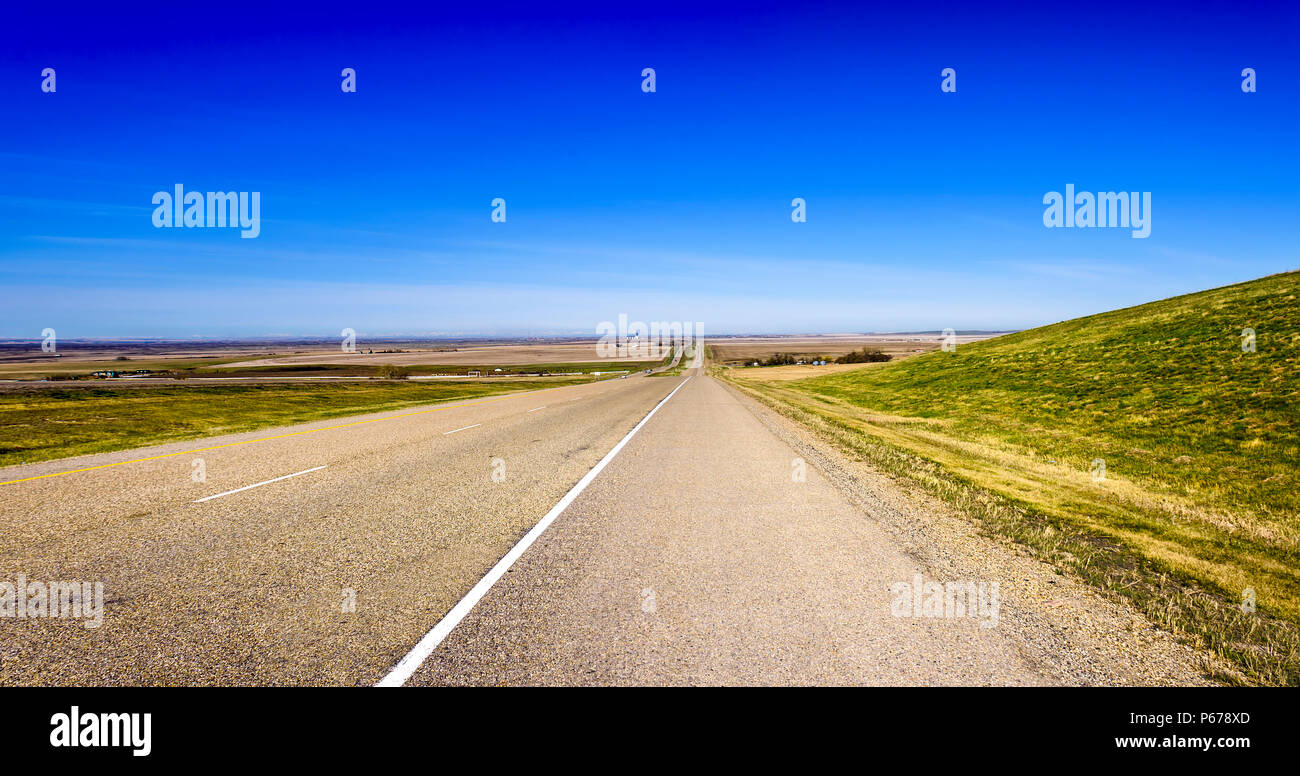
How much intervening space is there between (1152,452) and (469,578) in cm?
1429

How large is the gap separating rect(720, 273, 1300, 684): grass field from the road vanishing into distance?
1.81 m

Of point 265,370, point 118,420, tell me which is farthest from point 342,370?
point 118,420

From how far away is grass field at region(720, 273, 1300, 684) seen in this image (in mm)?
5461

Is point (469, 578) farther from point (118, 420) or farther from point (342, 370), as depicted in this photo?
point (342, 370)

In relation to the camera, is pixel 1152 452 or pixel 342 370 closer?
pixel 1152 452

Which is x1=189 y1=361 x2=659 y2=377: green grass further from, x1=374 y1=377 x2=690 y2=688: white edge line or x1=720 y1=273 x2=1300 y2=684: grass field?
x1=374 y1=377 x2=690 y2=688: white edge line

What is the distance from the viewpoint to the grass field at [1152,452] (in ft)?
17.9

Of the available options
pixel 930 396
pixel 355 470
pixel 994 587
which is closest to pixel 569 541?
pixel 994 587

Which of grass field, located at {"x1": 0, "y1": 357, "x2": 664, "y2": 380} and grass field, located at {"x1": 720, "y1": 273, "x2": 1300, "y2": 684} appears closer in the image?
grass field, located at {"x1": 720, "y1": 273, "x2": 1300, "y2": 684}

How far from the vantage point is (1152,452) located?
12.5 m

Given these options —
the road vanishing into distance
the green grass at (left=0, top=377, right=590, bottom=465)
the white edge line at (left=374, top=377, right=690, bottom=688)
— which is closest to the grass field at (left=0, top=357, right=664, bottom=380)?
the green grass at (left=0, top=377, right=590, bottom=465)

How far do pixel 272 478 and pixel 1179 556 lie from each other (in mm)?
13048
